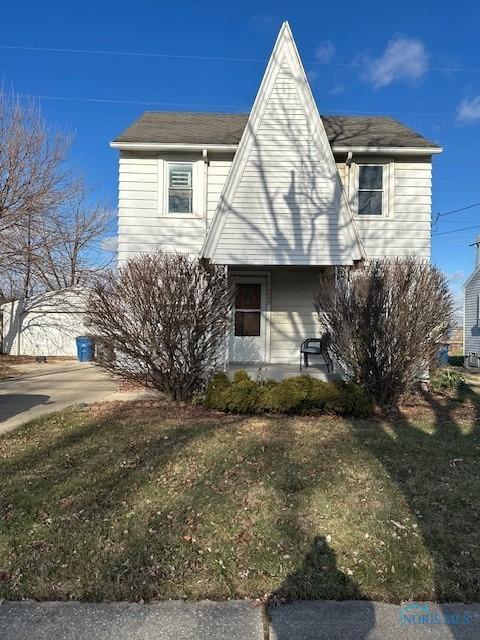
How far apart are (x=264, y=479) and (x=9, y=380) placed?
9.84m

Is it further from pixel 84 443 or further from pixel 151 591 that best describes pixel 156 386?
pixel 151 591

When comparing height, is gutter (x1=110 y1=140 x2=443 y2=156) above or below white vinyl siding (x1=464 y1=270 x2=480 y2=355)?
above

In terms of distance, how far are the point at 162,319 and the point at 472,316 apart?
22.4 metres

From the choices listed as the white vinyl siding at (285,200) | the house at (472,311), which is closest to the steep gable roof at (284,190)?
the white vinyl siding at (285,200)

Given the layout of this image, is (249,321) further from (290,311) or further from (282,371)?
(282,371)

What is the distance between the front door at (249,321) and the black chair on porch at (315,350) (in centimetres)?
111

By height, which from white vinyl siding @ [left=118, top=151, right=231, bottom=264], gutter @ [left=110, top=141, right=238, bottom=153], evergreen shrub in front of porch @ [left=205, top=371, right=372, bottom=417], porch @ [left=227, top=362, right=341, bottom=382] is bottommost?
evergreen shrub in front of porch @ [left=205, top=371, right=372, bottom=417]

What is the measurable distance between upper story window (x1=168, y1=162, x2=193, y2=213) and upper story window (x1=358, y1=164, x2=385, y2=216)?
12.6 ft

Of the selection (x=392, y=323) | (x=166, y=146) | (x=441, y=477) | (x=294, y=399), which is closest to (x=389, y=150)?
(x=166, y=146)

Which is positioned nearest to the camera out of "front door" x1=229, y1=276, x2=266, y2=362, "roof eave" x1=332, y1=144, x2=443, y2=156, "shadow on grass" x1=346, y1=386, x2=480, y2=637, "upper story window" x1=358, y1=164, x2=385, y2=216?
"shadow on grass" x1=346, y1=386, x2=480, y2=637

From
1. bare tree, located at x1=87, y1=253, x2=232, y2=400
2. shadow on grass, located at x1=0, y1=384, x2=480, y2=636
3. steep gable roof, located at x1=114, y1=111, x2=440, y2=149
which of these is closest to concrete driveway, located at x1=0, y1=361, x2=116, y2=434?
shadow on grass, located at x1=0, y1=384, x2=480, y2=636

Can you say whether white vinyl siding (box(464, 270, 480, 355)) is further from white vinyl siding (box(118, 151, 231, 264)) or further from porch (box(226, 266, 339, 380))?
white vinyl siding (box(118, 151, 231, 264))

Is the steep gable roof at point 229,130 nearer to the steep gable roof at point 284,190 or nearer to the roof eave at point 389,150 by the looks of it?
the roof eave at point 389,150

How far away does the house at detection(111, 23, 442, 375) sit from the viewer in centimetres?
938
